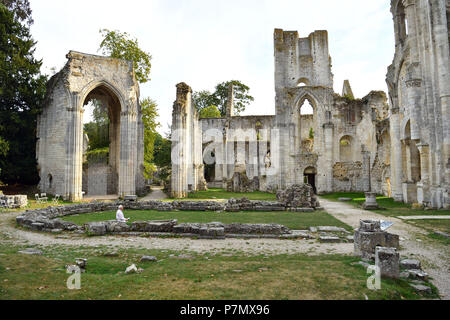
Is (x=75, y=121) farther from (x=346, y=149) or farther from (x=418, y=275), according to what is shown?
(x=346, y=149)

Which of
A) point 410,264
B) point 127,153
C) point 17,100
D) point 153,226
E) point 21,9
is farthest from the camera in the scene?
point 21,9

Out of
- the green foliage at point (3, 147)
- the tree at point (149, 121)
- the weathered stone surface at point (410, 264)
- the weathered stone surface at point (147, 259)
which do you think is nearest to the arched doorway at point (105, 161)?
the tree at point (149, 121)

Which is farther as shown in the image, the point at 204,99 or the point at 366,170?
the point at 204,99

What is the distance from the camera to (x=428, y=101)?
1582 centimetres

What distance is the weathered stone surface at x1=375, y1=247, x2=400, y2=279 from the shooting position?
16.3 ft

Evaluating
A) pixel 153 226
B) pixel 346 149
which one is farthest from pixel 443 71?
pixel 153 226

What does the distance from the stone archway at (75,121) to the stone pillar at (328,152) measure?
1737 cm

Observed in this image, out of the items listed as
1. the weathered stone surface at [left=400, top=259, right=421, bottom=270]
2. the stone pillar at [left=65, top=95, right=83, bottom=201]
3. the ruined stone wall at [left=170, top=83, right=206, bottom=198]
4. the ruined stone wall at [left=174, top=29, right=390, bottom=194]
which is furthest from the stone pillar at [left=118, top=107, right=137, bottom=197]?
the weathered stone surface at [left=400, top=259, right=421, bottom=270]

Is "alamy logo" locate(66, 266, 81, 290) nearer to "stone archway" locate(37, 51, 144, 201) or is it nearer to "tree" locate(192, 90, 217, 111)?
"stone archway" locate(37, 51, 144, 201)

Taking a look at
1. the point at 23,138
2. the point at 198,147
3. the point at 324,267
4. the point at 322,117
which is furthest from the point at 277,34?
the point at 324,267

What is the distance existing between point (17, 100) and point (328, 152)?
2756cm

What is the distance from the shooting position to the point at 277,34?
30234mm

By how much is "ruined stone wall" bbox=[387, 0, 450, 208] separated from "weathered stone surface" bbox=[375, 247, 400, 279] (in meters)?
12.5
